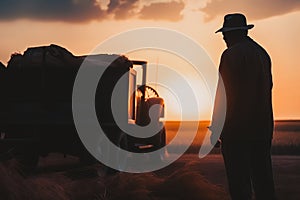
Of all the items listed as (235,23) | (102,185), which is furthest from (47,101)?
(235,23)

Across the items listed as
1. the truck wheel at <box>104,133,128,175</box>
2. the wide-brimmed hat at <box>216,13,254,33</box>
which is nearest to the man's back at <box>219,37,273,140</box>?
the wide-brimmed hat at <box>216,13,254,33</box>

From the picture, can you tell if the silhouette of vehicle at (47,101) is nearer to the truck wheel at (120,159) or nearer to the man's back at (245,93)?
the truck wheel at (120,159)

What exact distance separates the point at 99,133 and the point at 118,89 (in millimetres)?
1061

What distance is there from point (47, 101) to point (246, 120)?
6498 mm

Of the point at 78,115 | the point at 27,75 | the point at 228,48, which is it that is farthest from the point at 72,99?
the point at 228,48

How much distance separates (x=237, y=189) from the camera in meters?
6.15

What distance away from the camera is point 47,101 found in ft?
39.0

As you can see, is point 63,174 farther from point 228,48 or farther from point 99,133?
point 228,48

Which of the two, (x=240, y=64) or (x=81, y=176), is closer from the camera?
(x=240, y=64)

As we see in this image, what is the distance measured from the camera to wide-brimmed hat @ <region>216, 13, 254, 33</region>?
632 centimetres

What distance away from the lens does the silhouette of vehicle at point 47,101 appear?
11.8 m

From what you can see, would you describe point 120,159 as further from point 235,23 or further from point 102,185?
point 235,23

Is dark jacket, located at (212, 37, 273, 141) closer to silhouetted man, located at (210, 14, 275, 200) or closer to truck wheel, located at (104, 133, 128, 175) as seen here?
silhouetted man, located at (210, 14, 275, 200)

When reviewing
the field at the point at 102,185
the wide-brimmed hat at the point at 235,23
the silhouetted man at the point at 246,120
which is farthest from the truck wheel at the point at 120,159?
the wide-brimmed hat at the point at 235,23
